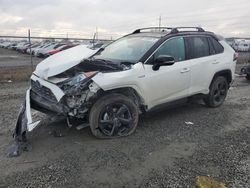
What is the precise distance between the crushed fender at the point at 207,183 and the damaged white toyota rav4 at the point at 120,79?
5.51 ft

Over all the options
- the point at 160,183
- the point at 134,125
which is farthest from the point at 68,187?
the point at 134,125

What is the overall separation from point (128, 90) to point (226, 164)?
1.93 m

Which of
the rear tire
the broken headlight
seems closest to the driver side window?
the rear tire

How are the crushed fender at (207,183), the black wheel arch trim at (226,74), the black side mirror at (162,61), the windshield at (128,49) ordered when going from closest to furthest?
1. the crushed fender at (207,183)
2. the black side mirror at (162,61)
3. the windshield at (128,49)
4. the black wheel arch trim at (226,74)

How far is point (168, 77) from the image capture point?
5.39 metres

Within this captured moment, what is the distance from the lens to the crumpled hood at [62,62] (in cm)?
463

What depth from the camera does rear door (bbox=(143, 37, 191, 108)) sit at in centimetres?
513

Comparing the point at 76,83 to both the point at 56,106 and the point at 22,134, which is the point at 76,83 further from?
the point at 22,134

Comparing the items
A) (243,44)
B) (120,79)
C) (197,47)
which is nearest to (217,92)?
(197,47)

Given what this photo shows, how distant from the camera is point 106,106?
15.1ft

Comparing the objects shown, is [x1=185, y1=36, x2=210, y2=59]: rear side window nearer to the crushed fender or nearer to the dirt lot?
the dirt lot

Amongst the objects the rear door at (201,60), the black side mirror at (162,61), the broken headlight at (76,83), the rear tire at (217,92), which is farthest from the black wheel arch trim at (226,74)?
the broken headlight at (76,83)

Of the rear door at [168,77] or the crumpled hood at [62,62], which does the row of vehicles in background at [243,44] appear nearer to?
→ the rear door at [168,77]

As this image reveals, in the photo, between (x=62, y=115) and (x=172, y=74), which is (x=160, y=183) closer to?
(x=62, y=115)
